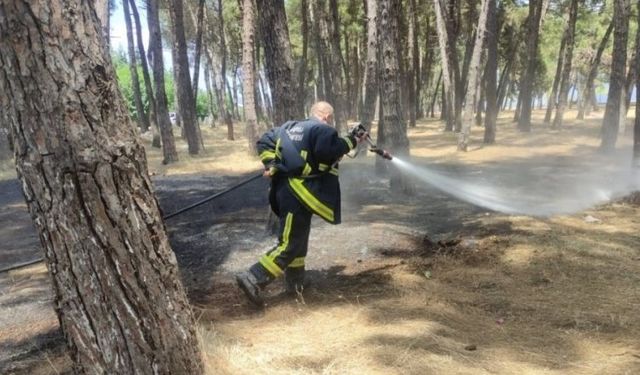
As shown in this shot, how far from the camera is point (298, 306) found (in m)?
4.67

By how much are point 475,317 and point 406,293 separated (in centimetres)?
74

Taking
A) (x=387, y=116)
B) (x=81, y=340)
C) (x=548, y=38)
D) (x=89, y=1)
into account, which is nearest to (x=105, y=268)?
(x=81, y=340)

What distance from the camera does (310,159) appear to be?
4.55 metres

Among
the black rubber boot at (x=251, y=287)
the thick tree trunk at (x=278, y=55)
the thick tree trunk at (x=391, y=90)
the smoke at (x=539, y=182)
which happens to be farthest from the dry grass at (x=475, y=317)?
the thick tree trunk at (x=391, y=90)

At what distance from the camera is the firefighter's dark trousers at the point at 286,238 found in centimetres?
461

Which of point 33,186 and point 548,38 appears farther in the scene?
point 548,38

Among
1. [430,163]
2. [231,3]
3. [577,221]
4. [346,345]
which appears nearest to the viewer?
[346,345]

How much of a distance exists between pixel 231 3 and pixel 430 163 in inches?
848

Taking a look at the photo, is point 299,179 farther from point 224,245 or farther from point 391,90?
point 391,90

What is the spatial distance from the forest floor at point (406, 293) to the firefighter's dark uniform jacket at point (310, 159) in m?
0.98

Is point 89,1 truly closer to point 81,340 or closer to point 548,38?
point 81,340

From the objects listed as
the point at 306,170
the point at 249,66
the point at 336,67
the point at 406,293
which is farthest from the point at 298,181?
the point at 336,67

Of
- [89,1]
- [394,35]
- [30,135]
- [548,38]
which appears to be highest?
[548,38]

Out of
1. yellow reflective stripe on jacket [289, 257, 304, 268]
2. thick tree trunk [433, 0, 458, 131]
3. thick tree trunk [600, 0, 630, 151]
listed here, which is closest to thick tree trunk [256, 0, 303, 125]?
yellow reflective stripe on jacket [289, 257, 304, 268]
